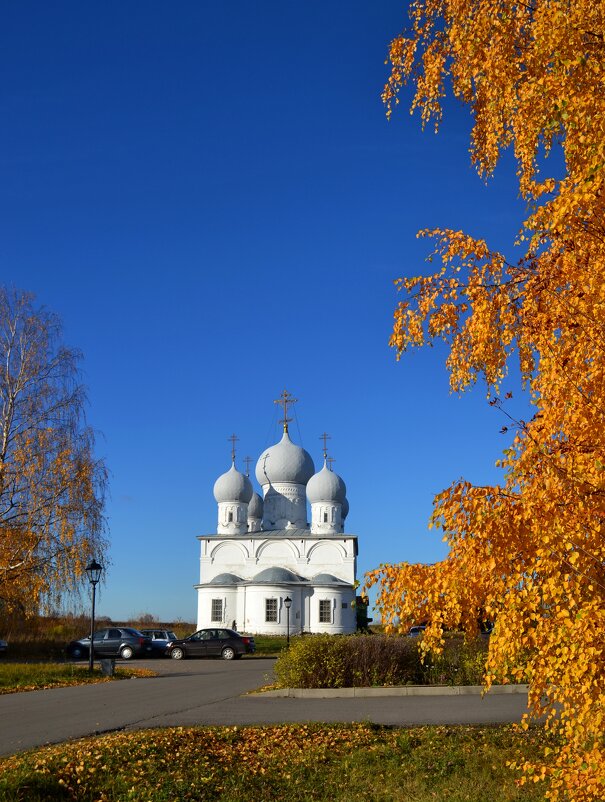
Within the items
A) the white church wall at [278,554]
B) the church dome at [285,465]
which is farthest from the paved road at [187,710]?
the church dome at [285,465]

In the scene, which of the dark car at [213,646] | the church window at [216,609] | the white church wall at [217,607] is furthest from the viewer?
the church window at [216,609]

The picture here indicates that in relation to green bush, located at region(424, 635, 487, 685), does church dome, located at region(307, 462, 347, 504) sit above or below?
above

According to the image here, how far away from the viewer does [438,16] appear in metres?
7.36

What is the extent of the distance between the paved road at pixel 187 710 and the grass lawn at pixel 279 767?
165 cm

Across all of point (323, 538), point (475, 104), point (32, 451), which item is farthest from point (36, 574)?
point (323, 538)

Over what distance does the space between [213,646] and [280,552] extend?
70.0 feet

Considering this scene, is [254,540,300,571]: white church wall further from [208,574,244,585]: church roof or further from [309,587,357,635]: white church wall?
[309,587,357,635]: white church wall

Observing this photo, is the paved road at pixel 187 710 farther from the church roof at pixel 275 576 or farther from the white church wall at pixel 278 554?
the white church wall at pixel 278 554

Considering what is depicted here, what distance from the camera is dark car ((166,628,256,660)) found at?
3388cm

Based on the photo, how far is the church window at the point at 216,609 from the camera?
52.3 meters

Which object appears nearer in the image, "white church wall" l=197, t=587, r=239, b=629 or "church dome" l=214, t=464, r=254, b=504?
"white church wall" l=197, t=587, r=239, b=629

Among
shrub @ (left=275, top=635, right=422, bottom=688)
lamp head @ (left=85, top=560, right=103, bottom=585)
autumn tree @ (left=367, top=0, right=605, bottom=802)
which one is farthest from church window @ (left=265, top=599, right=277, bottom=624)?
autumn tree @ (left=367, top=0, right=605, bottom=802)

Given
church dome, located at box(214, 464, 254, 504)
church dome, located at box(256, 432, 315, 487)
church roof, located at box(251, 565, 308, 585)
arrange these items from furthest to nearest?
1. church dome, located at box(256, 432, 315, 487)
2. church dome, located at box(214, 464, 254, 504)
3. church roof, located at box(251, 565, 308, 585)

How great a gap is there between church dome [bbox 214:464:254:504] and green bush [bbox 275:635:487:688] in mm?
41360
